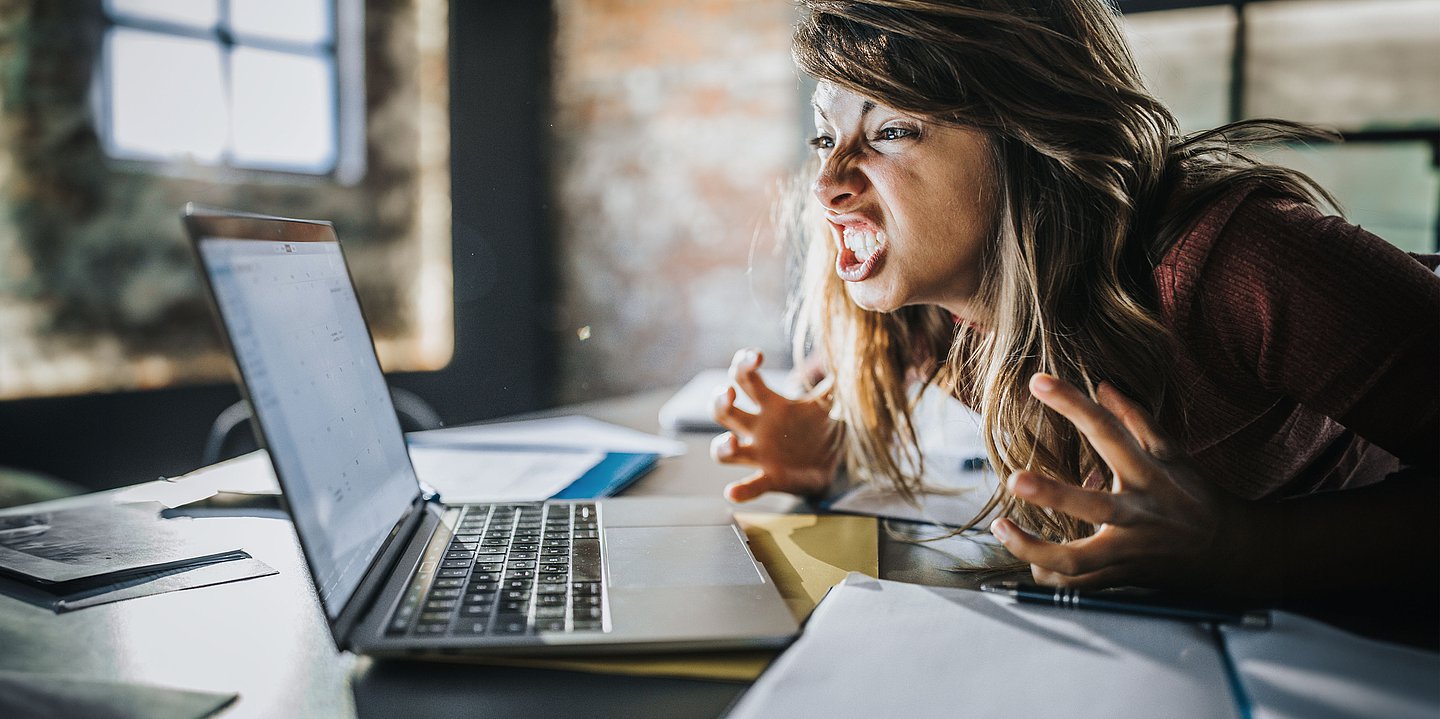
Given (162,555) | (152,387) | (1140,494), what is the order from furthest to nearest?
(152,387) < (162,555) < (1140,494)

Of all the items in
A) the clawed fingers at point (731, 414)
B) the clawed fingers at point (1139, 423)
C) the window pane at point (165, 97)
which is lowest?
the clawed fingers at point (731, 414)

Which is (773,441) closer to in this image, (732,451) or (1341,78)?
(732,451)

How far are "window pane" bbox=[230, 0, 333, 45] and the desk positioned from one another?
8.26 ft

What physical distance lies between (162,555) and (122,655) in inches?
8.3

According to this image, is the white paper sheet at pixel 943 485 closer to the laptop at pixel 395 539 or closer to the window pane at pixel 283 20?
the laptop at pixel 395 539

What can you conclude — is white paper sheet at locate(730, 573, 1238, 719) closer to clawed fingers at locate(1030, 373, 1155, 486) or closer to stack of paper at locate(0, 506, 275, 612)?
clawed fingers at locate(1030, 373, 1155, 486)

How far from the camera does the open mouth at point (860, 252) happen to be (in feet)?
2.96

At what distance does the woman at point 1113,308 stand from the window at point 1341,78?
198 cm

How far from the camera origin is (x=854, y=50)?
0.86 meters

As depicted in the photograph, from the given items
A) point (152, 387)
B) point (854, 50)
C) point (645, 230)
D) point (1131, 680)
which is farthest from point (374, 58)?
point (1131, 680)

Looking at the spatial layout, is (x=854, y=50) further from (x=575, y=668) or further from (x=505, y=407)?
(x=505, y=407)

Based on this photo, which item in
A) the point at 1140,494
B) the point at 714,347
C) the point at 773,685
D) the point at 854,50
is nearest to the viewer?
the point at 773,685

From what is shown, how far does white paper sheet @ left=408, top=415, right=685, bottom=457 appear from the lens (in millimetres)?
1228

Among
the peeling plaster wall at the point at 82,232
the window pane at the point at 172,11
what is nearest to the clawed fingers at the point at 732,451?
the peeling plaster wall at the point at 82,232
